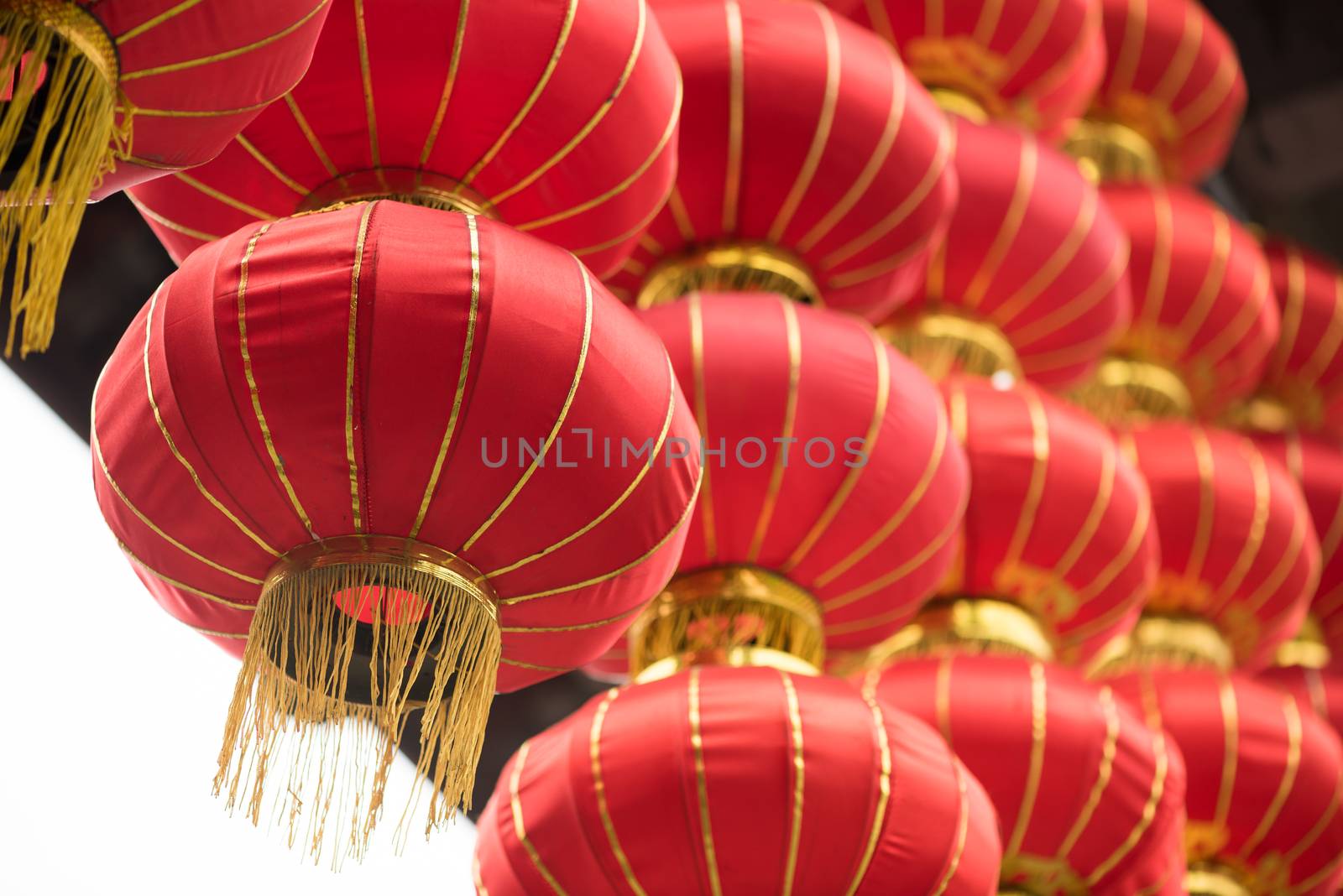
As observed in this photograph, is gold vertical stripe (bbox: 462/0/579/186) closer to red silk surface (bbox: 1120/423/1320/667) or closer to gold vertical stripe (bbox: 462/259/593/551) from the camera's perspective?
gold vertical stripe (bbox: 462/259/593/551)

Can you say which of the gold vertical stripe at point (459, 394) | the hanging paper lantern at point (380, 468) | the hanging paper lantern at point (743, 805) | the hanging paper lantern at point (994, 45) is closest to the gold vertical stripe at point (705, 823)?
the hanging paper lantern at point (743, 805)

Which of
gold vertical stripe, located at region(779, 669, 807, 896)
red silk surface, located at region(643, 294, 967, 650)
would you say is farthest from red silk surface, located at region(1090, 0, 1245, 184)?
gold vertical stripe, located at region(779, 669, 807, 896)

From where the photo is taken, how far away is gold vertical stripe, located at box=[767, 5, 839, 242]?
2.29 metres

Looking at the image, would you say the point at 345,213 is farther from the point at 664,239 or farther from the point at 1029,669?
the point at 1029,669

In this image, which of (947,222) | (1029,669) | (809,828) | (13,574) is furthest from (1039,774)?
(13,574)

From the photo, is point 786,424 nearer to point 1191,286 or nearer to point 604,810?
point 604,810

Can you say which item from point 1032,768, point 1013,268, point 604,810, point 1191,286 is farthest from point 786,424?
point 1191,286

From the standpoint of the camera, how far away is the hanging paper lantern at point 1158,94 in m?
3.69

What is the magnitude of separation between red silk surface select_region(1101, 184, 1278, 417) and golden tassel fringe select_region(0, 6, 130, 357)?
252 cm

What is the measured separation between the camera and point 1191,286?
342 cm

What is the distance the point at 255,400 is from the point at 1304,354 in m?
3.23

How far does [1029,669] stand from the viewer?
2.41 meters

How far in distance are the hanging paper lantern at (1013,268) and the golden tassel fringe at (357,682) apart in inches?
59.0

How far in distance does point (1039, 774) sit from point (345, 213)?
1352 millimetres
